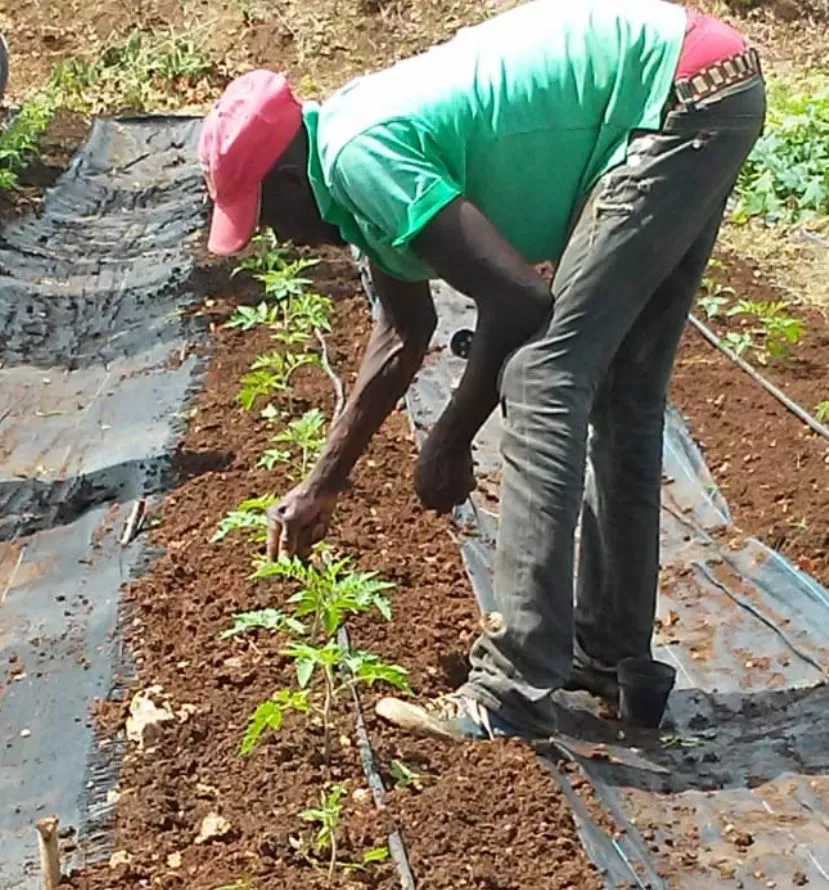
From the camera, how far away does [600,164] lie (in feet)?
8.61

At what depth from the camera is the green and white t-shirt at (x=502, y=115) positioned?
2453mm

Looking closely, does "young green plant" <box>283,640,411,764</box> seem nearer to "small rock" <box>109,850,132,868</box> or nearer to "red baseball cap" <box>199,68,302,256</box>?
"small rock" <box>109,850,132,868</box>

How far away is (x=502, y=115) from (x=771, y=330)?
3.27 metres

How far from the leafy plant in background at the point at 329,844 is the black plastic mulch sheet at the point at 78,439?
1.31 feet

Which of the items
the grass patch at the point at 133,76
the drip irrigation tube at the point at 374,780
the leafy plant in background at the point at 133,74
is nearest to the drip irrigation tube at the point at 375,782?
the drip irrigation tube at the point at 374,780

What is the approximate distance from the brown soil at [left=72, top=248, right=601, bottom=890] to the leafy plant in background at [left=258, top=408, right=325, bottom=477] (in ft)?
0.25

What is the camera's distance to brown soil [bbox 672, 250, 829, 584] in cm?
413

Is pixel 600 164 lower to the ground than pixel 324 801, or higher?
higher

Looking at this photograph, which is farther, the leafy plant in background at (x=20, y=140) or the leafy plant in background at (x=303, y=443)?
the leafy plant in background at (x=20, y=140)

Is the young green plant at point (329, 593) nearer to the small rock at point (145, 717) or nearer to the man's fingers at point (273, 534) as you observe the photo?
the man's fingers at point (273, 534)

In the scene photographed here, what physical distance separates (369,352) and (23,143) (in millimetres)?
6793

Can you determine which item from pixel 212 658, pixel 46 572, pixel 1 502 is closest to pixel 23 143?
pixel 1 502

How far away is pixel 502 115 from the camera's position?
8.27 ft

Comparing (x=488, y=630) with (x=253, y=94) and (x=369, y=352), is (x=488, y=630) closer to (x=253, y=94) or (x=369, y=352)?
(x=369, y=352)
